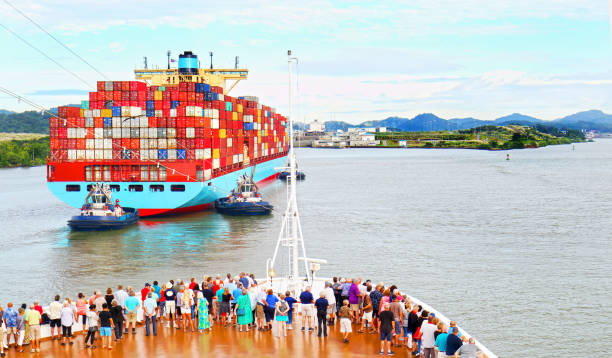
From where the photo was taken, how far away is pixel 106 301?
15.5 meters

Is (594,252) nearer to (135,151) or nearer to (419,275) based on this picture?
(419,275)

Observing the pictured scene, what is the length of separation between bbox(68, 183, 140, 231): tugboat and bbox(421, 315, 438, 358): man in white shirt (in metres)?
40.1

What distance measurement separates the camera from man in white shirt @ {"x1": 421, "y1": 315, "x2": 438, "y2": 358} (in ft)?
42.7

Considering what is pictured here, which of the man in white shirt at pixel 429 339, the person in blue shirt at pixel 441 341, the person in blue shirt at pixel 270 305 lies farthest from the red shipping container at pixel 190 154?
the person in blue shirt at pixel 441 341

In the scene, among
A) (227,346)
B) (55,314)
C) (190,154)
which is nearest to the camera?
(227,346)

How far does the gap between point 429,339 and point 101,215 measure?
41321 millimetres

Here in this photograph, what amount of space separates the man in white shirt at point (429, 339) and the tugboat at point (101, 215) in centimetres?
4014

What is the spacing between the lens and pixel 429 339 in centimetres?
1303

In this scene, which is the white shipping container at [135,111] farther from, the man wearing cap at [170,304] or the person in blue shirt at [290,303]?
the person in blue shirt at [290,303]

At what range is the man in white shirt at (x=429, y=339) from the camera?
1301 cm

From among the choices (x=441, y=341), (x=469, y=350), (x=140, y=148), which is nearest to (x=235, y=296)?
(x=441, y=341)

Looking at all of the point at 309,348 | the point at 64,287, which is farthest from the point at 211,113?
the point at 309,348

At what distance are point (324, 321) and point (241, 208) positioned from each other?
137ft

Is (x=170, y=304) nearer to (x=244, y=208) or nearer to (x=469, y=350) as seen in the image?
(x=469, y=350)
